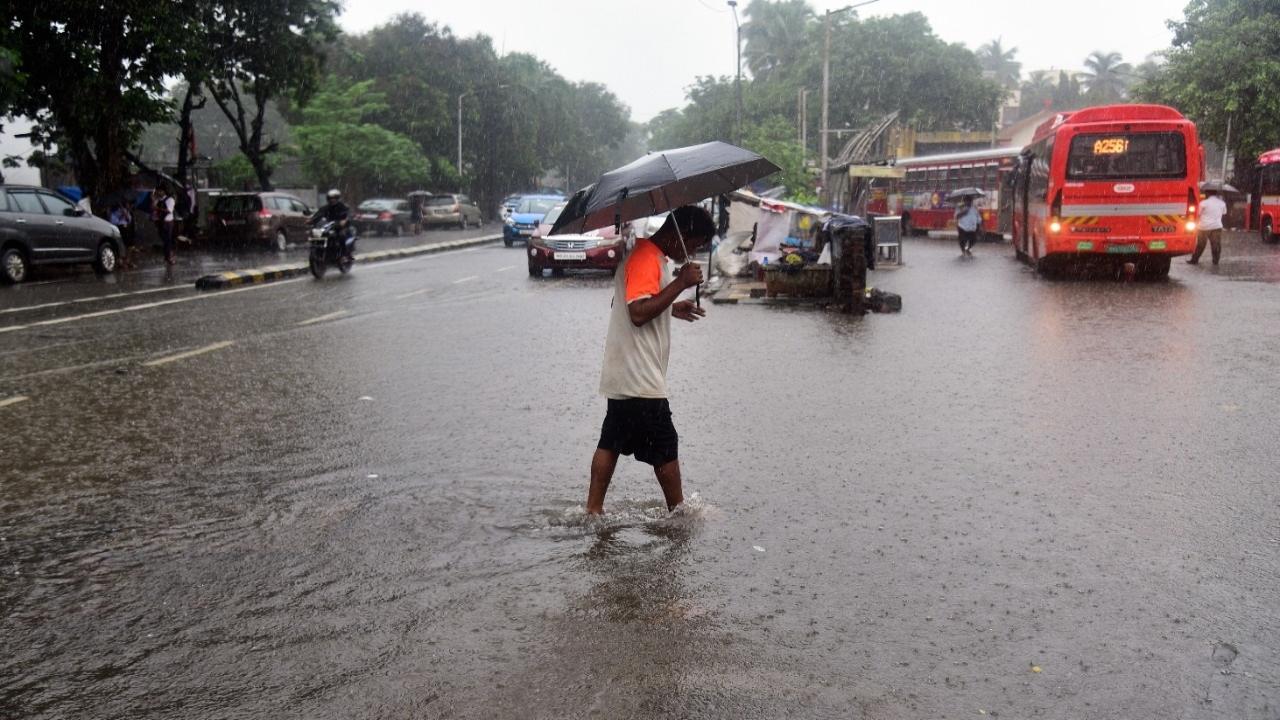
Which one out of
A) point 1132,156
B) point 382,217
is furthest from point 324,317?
point 382,217

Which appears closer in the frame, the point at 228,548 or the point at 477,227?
the point at 228,548

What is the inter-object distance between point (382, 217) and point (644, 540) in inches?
1619

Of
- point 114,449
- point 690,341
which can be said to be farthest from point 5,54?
point 114,449

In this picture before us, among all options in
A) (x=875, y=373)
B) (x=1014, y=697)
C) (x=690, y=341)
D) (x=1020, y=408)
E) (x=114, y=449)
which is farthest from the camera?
(x=690, y=341)

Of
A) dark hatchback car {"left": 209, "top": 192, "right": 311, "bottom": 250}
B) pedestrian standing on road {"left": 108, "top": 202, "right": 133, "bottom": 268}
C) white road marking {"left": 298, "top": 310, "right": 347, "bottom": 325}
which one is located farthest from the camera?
dark hatchback car {"left": 209, "top": 192, "right": 311, "bottom": 250}

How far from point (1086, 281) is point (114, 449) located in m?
16.9

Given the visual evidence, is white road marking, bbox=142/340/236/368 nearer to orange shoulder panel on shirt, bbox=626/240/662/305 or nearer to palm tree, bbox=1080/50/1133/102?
orange shoulder panel on shirt, bbox=626/240/662/305

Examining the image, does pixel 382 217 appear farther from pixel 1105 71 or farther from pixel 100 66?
pixel 1105 71

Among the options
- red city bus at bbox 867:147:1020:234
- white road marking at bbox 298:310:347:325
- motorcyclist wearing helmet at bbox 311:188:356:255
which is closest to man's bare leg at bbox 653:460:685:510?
white road marking at bbox 298:310:347:325

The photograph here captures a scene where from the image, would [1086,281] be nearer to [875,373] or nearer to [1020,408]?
[875,373]

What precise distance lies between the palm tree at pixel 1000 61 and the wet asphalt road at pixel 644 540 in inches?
4678

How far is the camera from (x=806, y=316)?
14.8 m

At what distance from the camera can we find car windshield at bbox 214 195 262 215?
31.2 meters

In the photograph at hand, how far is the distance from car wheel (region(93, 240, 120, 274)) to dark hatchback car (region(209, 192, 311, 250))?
25.8 ft
